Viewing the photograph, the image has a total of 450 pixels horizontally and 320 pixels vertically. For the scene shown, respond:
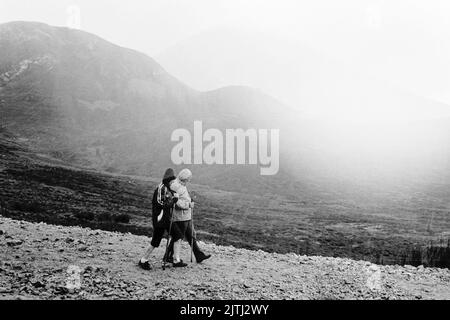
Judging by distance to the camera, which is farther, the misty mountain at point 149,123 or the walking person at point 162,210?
the misty mountain at point 149,123

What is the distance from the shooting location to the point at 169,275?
8.52 m

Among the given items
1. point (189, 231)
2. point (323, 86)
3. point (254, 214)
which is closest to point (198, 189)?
point (254, 214)

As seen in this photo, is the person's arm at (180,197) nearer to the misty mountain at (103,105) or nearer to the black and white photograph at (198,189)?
the black and white photograph at (198,189)

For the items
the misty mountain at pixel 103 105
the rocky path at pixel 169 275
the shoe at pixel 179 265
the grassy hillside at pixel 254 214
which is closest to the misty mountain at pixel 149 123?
the misty mountain at pixel 103 105

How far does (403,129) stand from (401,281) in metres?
77.7

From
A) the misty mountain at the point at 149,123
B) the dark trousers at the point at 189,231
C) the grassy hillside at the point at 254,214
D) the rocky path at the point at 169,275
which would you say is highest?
the misty mountain at the point at 149,123

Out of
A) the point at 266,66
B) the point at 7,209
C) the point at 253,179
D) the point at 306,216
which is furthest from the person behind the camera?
the point at 266,66

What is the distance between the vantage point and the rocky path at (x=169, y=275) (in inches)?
296

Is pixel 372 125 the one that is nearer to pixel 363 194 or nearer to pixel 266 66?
pixel 363 194

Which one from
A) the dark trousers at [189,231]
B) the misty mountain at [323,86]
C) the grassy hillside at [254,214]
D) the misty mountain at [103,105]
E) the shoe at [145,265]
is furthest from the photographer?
the misty mountain at [323,86]

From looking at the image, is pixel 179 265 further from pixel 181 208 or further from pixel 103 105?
pixel 103 105

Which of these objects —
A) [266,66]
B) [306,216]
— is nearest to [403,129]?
[306,216]

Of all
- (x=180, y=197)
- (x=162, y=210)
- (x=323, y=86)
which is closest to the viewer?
(x=162, y=210)

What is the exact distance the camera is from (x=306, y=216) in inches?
1339
